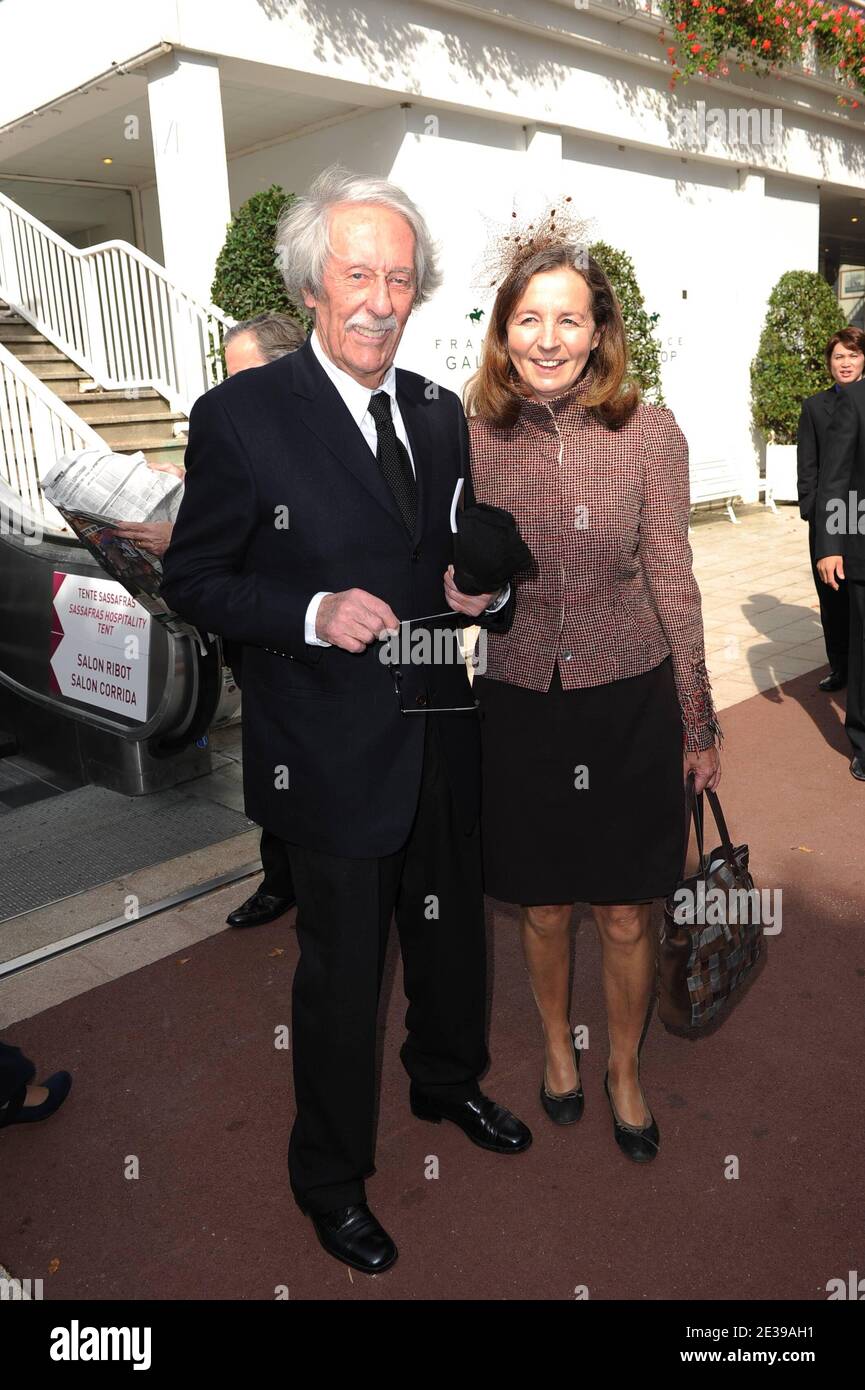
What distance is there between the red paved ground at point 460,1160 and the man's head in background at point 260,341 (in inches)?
73.9

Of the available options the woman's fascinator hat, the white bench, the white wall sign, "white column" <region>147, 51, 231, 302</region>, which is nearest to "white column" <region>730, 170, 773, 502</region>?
the white bench

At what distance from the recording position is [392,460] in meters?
2.19

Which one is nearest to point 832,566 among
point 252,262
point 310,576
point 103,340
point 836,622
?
point 836,622

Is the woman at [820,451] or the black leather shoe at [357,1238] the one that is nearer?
the black leather shoe at [357,1238]

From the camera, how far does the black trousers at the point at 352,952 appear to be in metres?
2.25

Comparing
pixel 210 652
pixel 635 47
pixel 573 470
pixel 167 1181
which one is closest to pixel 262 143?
pixel 635 47

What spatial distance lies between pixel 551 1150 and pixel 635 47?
436 inches

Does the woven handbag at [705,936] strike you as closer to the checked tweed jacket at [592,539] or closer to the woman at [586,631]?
the woman at [586,631]

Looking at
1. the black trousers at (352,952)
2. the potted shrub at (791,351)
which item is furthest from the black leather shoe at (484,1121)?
the potted shrub at (791,351)

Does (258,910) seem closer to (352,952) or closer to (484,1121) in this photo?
(484,1121)

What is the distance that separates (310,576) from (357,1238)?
54.7 inches

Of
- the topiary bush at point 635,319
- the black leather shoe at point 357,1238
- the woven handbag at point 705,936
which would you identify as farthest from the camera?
the topiary bush at point 635,319

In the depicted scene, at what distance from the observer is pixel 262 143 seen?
1066 cm

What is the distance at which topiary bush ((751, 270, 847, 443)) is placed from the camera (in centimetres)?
1299
